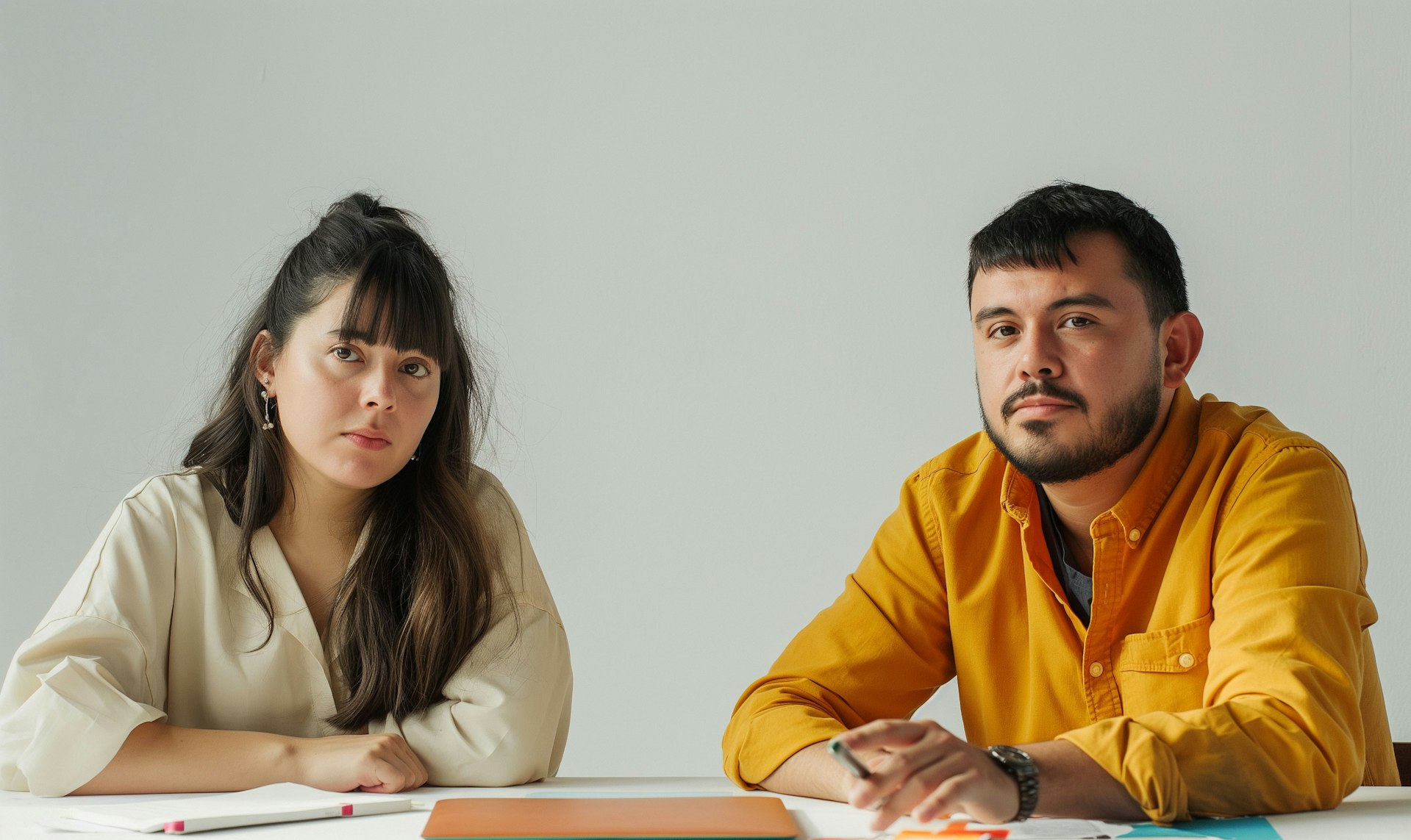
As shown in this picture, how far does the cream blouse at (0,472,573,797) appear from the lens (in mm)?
1374

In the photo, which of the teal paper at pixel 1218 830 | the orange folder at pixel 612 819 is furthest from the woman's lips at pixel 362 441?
the teal paper at pixel 1218 830

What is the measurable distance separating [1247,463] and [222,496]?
4.29 feet

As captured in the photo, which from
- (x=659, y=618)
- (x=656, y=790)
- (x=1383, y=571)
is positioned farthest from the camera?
(x=659, y=618)

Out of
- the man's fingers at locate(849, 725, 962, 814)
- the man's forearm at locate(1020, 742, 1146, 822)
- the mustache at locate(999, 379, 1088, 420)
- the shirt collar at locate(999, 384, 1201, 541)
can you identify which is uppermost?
the mustache at locate(999, 379, 1088, 420)

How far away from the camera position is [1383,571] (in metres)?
2.58

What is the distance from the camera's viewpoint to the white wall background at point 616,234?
284 centimetres

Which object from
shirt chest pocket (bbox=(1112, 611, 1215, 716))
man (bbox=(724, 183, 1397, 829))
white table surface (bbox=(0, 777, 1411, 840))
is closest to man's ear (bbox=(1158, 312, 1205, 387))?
man (bbox=(724, 183, 1397, 829))

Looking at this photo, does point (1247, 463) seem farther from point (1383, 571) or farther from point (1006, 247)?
point (1383, 571)

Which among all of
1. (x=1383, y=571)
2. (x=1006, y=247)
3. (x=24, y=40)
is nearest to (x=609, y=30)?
(x=24, y=40)

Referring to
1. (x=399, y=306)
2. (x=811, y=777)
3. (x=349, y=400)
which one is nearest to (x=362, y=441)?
(x=349, y=400)

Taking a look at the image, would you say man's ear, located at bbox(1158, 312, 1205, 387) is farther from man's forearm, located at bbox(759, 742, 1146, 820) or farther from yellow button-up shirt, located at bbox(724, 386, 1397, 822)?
man's forearm, located at bbox(759, 742, 1146, 820)

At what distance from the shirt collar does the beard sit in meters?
0.03

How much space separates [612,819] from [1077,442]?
72 centimetres

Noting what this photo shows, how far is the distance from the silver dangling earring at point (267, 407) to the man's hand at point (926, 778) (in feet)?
3.29
